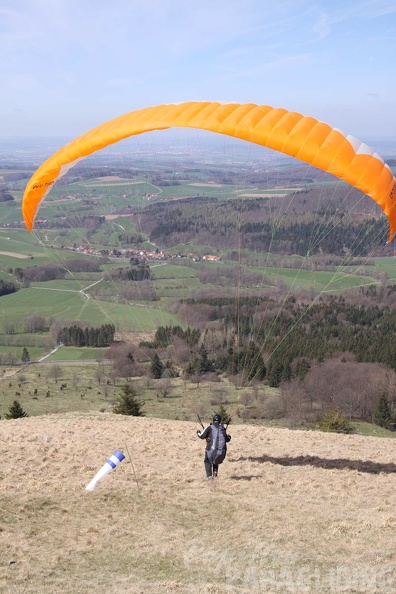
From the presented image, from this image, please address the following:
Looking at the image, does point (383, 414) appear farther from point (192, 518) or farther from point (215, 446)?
point (192, 518)

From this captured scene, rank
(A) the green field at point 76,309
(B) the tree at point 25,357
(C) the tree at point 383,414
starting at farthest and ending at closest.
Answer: (A) the green field at point 76,309
(B) the tree at point 25,357
(C) the tree at point 383,414

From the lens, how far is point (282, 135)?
10156mm

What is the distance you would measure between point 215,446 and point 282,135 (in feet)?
19.1

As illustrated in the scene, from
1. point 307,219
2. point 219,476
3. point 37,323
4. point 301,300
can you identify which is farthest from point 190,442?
point 307,219

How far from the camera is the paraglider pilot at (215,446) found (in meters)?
10.8

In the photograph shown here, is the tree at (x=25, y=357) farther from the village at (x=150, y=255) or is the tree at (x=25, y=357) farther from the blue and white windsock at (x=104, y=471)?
the blue and white windsock at (x=104, y=471)

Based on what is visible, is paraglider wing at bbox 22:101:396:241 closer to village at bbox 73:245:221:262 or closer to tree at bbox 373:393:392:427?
tree at bbox 373:393:392:427

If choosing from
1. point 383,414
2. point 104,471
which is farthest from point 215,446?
point 383,414

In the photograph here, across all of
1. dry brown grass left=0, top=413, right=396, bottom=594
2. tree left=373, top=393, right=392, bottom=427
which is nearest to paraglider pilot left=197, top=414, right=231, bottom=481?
dry brown grass left=0, top=413, right=396, bottom=594

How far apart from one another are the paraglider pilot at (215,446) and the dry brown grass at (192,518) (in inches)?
11.9

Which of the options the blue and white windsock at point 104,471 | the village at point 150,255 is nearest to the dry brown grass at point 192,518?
the blue and white windsock at point 104,471

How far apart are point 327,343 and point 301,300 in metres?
9.80

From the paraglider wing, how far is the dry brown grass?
501cm

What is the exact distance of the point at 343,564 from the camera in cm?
749
